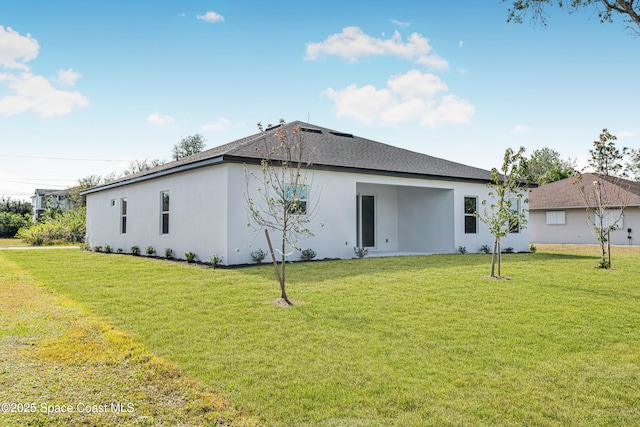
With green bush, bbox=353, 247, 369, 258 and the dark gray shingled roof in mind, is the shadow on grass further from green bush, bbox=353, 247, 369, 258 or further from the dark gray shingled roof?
the dark gray shingled roof

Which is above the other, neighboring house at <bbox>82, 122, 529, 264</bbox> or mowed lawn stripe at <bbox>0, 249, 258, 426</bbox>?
neighboring house at <bbox>82, 122, 529, 264</bbox>

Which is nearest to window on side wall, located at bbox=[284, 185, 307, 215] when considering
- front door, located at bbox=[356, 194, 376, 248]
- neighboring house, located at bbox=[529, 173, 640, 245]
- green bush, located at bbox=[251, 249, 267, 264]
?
green bush, located at bbox=[251, 249, 267, 264]

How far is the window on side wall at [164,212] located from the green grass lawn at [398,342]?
5677 mm

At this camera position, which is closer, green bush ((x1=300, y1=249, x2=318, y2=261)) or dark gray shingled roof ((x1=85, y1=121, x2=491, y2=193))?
dark gray shingled roof ((x1=85, y1=121, x2=491, y2=193))

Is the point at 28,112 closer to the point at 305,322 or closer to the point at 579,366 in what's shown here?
the point at 305,322

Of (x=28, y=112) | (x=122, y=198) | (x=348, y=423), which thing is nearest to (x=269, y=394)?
(x=348, y=423)

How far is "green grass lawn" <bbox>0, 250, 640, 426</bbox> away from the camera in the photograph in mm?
3395

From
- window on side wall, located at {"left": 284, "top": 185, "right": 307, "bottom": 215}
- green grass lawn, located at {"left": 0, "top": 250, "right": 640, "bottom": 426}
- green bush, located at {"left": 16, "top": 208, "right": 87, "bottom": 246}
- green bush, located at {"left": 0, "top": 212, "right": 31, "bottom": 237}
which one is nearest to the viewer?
green grass lawn, located at {"left": 0, "top": 250, "right": 640, "bottom": 426}

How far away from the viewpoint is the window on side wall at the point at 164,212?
A: 1511 centimetres

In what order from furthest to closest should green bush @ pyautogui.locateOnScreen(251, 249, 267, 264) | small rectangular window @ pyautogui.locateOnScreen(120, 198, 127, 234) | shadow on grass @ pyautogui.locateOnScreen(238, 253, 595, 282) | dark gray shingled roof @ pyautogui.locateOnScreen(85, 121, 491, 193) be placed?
small rectangular window @ pyautogui.locateOnScreen(120, 198, 127, 234) → dark gray shingled roof @ pyautogui.locateOnScreen(85, 121, 491, 193) → green bush @ pyautogui.locateOnScreen(251, 249, 267, 264) → shadow on grass @ pyautogui.locateOnScreen(238, 253, 595, 282)

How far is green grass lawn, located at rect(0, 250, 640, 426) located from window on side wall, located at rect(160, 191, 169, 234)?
5677mm

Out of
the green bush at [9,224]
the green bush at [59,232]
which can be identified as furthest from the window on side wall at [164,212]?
the green bush at [9,224]

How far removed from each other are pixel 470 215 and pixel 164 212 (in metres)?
11.3

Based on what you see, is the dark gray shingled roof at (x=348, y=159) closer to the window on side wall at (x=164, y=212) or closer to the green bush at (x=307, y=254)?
the window on side wall at (x=164, y=212)
